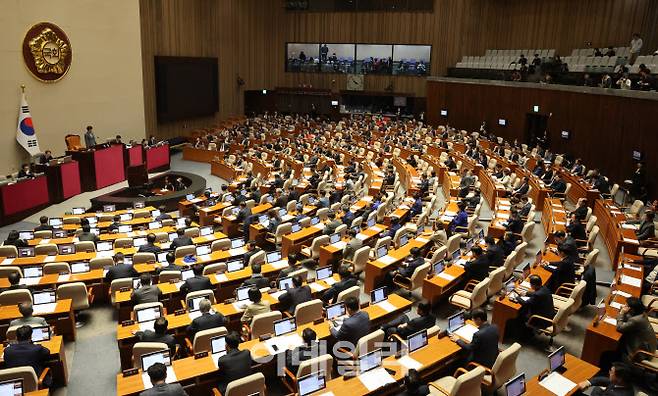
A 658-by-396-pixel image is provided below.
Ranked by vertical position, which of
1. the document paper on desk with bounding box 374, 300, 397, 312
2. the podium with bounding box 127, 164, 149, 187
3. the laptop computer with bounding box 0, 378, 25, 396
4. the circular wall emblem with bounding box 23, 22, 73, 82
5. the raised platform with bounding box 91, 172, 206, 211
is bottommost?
the raised platform with bounding box 91, 172, 206, 211

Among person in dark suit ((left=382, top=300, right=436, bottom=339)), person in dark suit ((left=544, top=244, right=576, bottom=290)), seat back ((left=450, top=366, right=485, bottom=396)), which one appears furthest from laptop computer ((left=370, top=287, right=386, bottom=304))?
person in dark suit ((left=544, top=244, right=576, bottom=290))

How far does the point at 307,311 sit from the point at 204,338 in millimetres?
1590

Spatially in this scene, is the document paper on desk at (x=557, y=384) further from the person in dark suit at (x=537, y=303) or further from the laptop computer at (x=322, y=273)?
the laptop computer at (x=322, y=273)

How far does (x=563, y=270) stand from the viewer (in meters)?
9.00

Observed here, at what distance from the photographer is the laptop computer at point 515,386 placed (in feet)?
17.9

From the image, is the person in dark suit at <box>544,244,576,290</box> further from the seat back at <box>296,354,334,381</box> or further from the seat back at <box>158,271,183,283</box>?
the seat back at <box>158,271,183,283</box>

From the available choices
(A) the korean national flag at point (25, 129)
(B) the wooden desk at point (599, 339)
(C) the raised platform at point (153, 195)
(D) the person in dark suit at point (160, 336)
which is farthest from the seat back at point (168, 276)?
(A) the korean national flag at point (25, 129)

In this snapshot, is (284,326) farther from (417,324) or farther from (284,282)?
(417,324)

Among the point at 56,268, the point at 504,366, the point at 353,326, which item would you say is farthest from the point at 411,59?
the point at 504,366

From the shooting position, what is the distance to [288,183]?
16.8 metres

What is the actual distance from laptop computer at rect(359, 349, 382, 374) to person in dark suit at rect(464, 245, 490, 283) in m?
3.65

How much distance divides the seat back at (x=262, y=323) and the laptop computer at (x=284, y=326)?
273mm

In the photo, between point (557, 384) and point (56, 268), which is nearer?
point (557, 384)

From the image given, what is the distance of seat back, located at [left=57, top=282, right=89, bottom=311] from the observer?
8453mm
